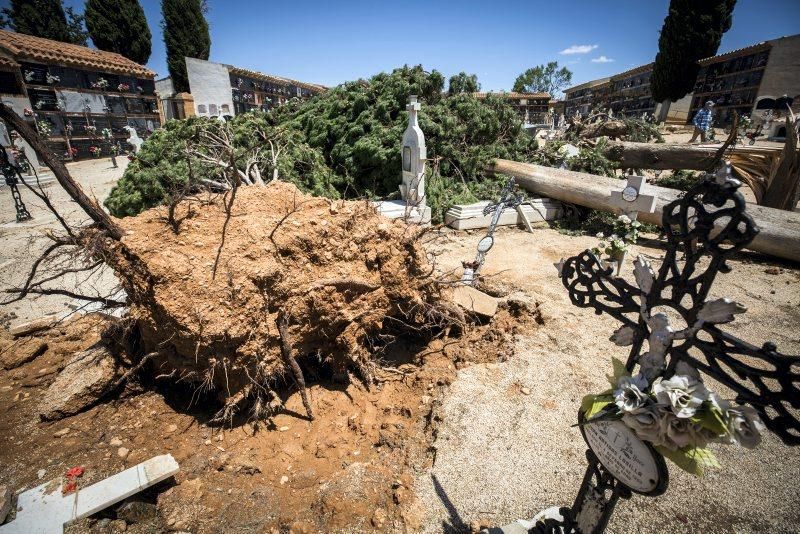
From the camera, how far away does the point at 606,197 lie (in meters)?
8.38

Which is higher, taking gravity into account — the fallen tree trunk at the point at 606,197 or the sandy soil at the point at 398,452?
the fallen tree trunk at the point at 606,197

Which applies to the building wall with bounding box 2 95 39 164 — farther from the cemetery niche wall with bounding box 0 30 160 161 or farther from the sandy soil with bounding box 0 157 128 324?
the sandy soil with bounding box 0 157 128 324

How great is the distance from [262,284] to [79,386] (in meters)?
1.99

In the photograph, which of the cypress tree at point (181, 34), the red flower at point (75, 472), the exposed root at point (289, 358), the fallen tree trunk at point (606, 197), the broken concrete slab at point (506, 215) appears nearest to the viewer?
the red flower at point (75, 472)

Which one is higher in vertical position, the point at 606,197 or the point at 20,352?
the point at 606,197

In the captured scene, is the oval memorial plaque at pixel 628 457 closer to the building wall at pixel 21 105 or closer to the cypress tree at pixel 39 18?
the building wall at pixel 21 105

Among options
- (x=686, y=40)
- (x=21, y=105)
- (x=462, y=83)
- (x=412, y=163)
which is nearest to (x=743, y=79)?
(x=686, y=40)

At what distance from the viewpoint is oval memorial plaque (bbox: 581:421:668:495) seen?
1503 millimetres

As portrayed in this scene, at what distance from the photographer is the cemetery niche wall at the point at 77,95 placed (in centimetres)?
1655

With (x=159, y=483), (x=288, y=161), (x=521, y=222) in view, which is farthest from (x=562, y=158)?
(x=159, y=483)

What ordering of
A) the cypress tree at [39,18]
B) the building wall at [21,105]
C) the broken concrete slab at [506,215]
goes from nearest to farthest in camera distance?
1. the broken concrete slab at [506,215]
2. the building wall at [21,105]
3. the cypress tree at [39,18]

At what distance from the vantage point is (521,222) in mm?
9383

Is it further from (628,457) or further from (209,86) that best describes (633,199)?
(209,86)

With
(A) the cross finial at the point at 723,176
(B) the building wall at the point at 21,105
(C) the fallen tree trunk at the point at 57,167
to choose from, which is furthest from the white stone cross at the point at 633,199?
(B) the building wall at the point at 21,105
